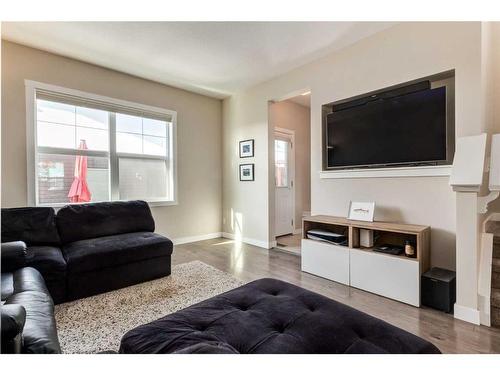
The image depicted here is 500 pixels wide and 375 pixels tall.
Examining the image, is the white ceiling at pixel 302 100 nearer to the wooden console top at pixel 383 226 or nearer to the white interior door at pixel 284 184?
the white interior door at pixel 284 184

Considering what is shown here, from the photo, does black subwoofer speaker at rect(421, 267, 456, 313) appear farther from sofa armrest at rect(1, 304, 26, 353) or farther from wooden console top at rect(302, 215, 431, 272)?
sofa armrest at rect(1, 304, 26, 353)

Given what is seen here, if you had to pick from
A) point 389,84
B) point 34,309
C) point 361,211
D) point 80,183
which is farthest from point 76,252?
point 389,84

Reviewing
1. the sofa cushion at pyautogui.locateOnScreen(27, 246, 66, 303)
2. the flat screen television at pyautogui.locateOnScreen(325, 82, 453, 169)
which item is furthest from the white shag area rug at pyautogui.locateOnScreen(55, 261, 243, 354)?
the flat screen television at pyautogui.locateOnScreen(325, 82, 453, 169)

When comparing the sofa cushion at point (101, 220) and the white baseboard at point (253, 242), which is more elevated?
the sofa cushion at point (101, 220)

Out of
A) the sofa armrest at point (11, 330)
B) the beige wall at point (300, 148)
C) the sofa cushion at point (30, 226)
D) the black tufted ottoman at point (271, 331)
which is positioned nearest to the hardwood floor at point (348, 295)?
the black tufted ottoman at point (271, 331)

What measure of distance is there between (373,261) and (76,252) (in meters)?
2.74

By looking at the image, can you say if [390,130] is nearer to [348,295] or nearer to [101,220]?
[348,295]

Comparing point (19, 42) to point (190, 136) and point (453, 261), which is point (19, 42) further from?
point (453, 261)

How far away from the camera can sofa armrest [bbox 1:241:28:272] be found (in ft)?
6.16

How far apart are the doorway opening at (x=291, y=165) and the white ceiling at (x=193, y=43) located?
1270 mm

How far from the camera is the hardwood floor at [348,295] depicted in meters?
1.71

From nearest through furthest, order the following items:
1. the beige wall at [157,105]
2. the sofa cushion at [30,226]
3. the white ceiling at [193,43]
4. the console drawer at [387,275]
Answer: the console drawer at [387,275] → the sofa cushion at [30,226] → the white ceiling at [193,43] → the beige wall at [157,105]

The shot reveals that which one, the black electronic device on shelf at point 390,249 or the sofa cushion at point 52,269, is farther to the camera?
the black electronic device on shelf at point 390,249

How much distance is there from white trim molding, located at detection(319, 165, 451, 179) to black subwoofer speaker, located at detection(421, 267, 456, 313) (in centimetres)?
88
